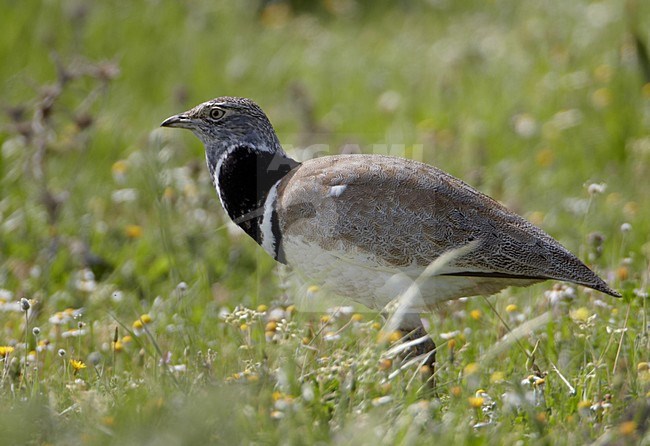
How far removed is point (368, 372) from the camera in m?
3.59

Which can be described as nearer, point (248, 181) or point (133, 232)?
point (248, 181)

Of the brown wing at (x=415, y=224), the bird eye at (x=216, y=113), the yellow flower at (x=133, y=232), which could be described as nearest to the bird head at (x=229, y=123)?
the bird eye at (x=216, y=113)

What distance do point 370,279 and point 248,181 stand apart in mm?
857

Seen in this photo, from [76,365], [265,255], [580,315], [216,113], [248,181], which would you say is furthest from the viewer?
[265,255]

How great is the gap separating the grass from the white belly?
201mm

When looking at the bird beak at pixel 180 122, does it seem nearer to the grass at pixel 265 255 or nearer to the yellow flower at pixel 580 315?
the grass at pixel 265 255

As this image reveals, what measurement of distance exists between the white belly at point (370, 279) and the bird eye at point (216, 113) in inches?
33.0

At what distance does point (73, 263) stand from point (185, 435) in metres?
3.53

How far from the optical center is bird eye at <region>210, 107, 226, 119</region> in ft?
16.6

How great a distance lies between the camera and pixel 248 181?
495cm

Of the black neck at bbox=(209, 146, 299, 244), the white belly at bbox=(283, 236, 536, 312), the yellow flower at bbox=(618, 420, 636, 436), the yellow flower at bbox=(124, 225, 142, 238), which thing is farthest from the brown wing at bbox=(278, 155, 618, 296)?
the yellow flower at bbox=(124, 225, 142, 238)

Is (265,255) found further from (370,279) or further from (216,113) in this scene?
(370,279)

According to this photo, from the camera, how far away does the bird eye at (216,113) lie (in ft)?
16.6

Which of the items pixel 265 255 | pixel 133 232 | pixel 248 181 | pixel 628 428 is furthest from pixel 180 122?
pixel 628 428
